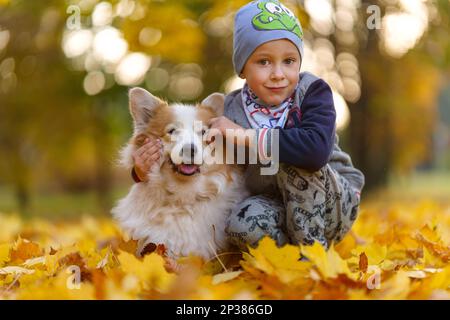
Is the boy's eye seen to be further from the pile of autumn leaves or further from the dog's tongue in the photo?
the pile of autumn leaves

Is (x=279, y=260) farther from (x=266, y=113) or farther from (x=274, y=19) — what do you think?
(x=274, y=19)

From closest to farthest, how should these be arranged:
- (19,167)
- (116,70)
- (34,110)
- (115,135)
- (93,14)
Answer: (93,14), (116,70), (34,110), (19,167), (115,135)

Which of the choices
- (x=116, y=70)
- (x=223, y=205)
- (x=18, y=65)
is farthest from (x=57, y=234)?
(x=18, y=65)

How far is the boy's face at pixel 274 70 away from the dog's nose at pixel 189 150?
358mm

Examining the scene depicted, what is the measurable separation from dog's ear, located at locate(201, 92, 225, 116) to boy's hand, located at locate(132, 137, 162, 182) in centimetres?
27

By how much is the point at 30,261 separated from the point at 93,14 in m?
2.25

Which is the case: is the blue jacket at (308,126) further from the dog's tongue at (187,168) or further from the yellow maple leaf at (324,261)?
the yellow maple leaf at (324,261)

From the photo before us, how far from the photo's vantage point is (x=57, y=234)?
14.4ft

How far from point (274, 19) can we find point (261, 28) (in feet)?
0.21

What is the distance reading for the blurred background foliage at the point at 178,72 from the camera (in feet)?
19.4

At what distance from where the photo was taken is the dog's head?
2.24m

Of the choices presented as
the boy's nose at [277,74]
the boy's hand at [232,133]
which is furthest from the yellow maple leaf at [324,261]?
the boy's nose at [277,74]

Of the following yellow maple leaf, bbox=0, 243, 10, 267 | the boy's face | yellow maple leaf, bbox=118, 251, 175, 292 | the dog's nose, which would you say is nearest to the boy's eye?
the boy's face
